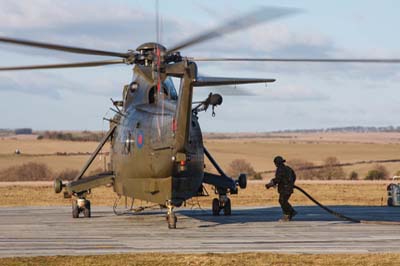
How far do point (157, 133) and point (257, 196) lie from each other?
68.1 feet

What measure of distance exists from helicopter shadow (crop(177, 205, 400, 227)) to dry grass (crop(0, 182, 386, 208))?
4405 millimetres

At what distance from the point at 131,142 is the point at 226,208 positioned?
5.21m

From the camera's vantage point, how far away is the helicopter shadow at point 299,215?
1128 inches

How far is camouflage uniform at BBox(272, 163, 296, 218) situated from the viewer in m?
27.8

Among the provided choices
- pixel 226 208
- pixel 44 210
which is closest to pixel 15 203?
pixel 44 210

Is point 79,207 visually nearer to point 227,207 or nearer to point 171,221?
point 227,207

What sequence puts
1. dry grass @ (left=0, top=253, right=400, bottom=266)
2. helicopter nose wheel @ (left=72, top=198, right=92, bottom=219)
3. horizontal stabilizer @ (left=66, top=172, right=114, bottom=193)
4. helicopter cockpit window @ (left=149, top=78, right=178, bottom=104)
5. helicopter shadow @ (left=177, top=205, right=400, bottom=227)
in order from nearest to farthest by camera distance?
1. dry grass @ (left=0, top=253, right=400, bottom=266)
2. helicopter cockpit window @ (left=149, top=78, right=178, bottom=104)
3. helicopter shadow @ (left=177, top=205, right=400, bottom=227)
4. horizontal stabilizer @ (left=66, top=172, right=114, bottom=193)
5. helicopter nose wheel @ (left=72, top=198, right=92, bottom=219)

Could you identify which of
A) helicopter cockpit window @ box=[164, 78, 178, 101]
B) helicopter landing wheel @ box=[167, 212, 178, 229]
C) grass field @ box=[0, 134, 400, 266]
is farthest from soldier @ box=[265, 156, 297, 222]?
grass field @ box=[0, 134, 400, 266]

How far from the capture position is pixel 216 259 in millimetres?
17922

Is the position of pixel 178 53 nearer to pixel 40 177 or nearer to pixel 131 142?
pixel 131 142

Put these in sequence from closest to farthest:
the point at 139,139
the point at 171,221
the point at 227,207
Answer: the point at 171,221, the point at 139,139, the point at 227,207

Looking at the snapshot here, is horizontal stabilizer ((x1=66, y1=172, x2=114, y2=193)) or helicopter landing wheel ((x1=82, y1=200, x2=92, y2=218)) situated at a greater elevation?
horizontal stabilizer ((x1=66, y1=172, x2=114, y2=193))

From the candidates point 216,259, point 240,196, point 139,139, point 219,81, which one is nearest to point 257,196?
point 240,196

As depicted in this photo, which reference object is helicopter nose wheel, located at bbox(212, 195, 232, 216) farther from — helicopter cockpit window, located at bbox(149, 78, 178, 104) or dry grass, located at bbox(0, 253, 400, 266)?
dry grass, located at bbox(0, 253, 400, 266)
